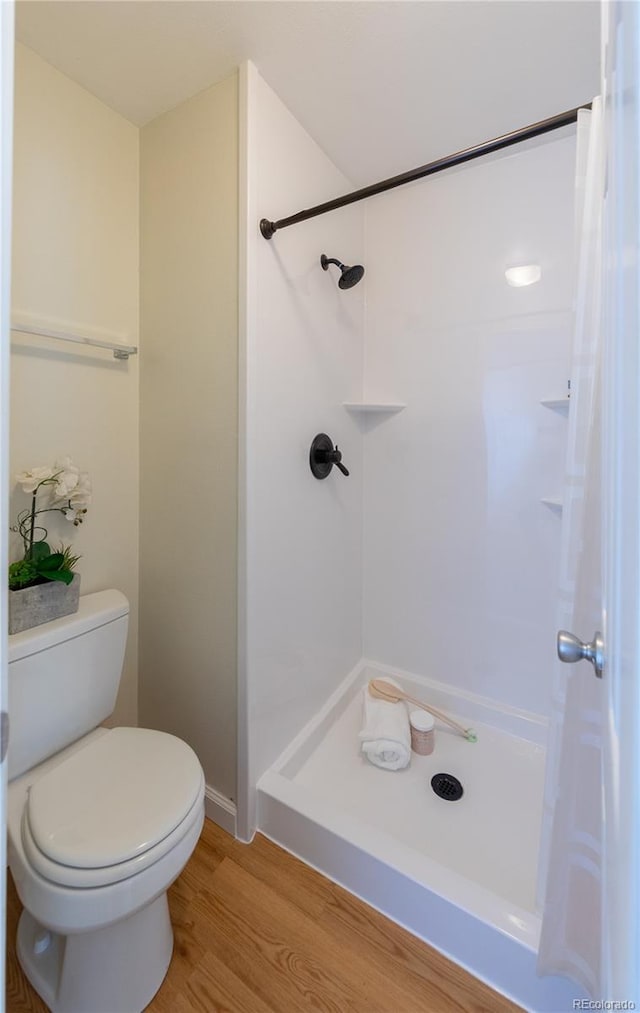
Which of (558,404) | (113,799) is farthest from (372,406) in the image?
(113,799)

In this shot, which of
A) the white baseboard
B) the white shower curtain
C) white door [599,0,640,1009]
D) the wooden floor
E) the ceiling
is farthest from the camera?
the white baseboard

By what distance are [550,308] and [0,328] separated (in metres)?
1.78

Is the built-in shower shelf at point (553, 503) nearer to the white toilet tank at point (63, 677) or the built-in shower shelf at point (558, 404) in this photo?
the built-in shower shelf at point (558, 404)

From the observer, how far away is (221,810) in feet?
4.42

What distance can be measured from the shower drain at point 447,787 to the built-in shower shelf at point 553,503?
1.13 meters

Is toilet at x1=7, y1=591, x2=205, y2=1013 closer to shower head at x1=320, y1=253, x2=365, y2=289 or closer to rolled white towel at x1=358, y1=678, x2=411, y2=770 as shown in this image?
rolled white towel at x1=358, y1=678, x2=411, y2=770

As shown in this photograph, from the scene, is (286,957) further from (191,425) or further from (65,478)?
(191,425)

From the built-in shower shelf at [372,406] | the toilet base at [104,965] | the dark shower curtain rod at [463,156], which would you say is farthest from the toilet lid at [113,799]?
the dark shower curtain rod at [463,156]

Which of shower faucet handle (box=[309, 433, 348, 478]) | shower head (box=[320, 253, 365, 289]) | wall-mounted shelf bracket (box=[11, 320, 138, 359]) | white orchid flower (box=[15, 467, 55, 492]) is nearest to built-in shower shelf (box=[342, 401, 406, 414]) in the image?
shower faucet handle (box=[309, 433, 348, 478])

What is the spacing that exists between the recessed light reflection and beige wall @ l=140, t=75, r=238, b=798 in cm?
111

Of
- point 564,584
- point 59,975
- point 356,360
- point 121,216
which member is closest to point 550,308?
point 356,360

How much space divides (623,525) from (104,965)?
4.54 feet

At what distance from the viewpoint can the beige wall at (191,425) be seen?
4.12 feet

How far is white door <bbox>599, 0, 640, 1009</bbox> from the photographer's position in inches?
13.0
